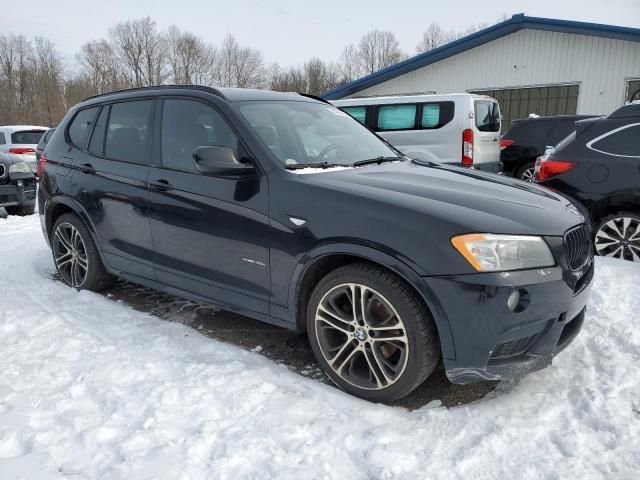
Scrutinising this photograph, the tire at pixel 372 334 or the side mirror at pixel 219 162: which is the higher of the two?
the side mirror at pixel 219 162

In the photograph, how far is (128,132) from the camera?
12.4 feet

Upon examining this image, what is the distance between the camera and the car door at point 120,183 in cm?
359

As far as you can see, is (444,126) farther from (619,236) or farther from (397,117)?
(619,236)

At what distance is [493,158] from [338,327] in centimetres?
775

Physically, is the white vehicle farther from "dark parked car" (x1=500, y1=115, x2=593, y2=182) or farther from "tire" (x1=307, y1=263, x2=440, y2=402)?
"tire" (x1=307, y1=263, x2=440, y2=402)

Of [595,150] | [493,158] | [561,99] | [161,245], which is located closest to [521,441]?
[161,245]

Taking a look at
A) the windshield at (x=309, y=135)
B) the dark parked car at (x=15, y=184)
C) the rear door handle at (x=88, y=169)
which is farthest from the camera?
the dark parked car at (x=15, y=184)

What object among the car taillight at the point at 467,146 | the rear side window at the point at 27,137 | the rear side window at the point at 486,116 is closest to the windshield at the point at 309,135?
the car taillight at the point at 467,146

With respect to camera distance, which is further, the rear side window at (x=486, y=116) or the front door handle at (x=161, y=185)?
the rear side window at (x=486, y=116)

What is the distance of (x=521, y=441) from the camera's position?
7.39ft

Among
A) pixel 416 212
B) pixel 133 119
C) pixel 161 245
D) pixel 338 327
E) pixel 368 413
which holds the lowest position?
pixel 368 413

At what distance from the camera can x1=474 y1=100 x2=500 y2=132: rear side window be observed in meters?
9.01

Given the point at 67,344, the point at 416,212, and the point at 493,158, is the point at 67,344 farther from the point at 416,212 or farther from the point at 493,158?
the point at 493,158

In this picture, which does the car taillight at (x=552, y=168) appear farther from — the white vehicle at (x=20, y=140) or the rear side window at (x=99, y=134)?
the white vehicle at (x=20, y=140)
